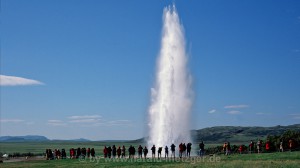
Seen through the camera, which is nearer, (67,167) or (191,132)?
(67,167)

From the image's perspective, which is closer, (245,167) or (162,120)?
(245,167)

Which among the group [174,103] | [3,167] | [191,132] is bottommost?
[3,167]

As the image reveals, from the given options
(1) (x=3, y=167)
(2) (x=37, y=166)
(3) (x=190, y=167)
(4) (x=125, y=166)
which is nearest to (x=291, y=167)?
(3) (x=190, y=167)

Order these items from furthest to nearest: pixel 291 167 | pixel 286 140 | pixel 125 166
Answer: pixel 286 140 < pixel 125 166 < pixel 291 167

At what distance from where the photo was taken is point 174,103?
200 feet

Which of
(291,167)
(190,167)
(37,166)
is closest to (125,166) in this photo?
(190,167)

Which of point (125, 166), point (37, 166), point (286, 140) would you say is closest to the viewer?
point (125, 166)

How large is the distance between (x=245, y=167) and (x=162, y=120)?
28.5 metres

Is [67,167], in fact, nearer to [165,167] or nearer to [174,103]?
[165,167]

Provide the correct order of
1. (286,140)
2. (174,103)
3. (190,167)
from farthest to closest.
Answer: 1. (174,103)
2. (286,140)
3. (190,167)

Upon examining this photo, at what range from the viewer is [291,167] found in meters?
29.6

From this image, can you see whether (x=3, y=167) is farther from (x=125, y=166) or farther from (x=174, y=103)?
(x=174, y=103)

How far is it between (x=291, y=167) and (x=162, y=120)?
30.5 meters

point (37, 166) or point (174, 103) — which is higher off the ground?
point (174, 103)
